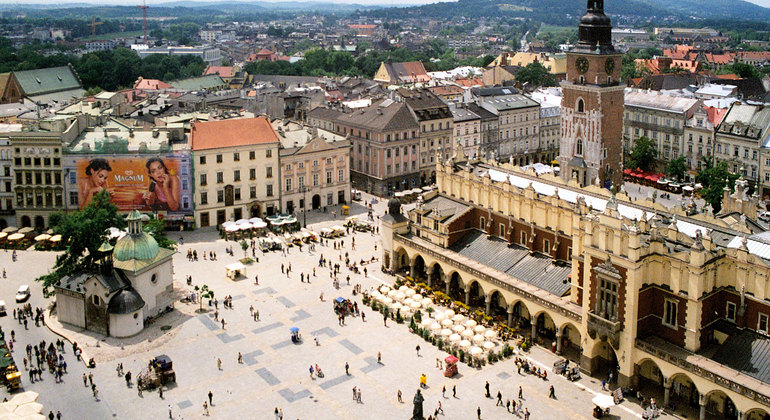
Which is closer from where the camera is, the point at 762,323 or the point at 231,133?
the point at 762,323

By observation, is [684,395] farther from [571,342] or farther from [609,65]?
[609,65]

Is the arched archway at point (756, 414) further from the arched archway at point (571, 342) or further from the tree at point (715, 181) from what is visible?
the tree at point (715, 181)

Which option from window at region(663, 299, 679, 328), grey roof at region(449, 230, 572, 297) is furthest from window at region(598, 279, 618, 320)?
grey roof at region(449, 230, 572, 297)

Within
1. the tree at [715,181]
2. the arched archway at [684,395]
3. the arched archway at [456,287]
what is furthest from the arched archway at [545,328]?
the tree at [715,181]

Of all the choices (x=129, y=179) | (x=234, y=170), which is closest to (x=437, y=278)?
(x=234, y=170)

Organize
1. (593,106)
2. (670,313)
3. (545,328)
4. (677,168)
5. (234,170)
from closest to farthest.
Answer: (670,313) < (545,328) < (593,106) < (234,170) < (677,168)
